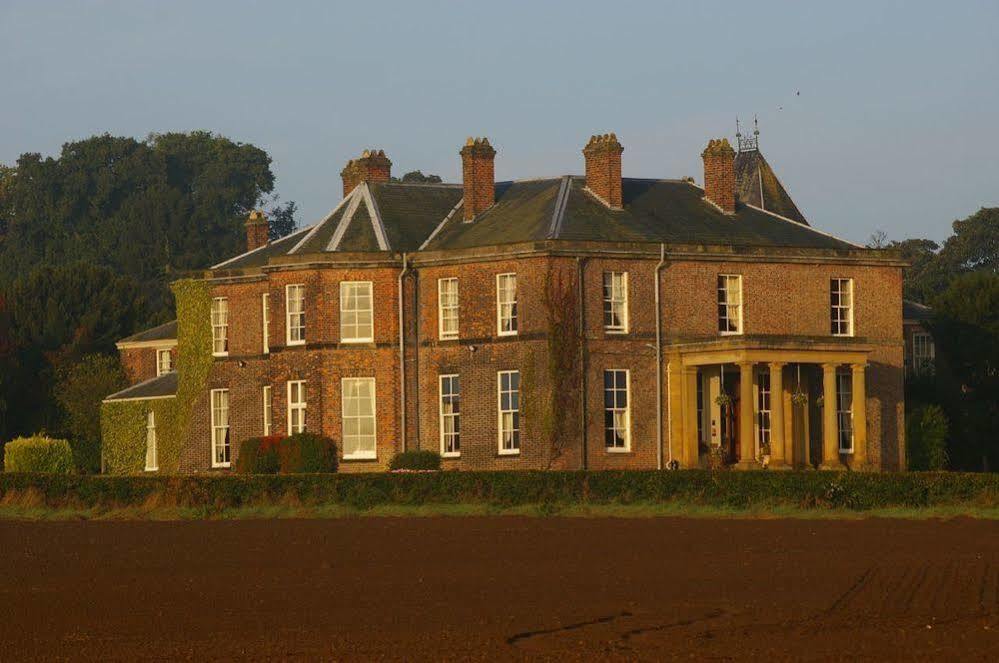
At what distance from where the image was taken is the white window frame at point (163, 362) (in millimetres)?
76312

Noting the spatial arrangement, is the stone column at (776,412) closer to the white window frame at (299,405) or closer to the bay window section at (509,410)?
the bay window section at (509,410)

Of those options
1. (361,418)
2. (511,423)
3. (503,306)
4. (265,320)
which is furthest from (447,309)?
(265,320)

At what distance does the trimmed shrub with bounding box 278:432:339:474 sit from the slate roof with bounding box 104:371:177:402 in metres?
9.43

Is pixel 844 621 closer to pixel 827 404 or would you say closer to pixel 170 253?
pixel 827 404

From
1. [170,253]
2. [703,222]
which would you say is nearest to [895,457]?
[703,222]

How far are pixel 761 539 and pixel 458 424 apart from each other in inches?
816

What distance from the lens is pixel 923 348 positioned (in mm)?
74688

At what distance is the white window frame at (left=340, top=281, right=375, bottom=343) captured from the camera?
5812 cm

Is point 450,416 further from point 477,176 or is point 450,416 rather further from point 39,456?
point 39,456

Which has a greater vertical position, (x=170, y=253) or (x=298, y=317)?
(x=170, y=253)

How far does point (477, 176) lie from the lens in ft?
198

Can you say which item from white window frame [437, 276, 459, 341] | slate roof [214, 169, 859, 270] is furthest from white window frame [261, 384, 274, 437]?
white window frame [437, 276, 459, 341]

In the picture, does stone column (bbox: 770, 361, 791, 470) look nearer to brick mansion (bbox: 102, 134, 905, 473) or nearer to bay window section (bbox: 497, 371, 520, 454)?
brick mansion (bbox: 102, 134, 905, 473)

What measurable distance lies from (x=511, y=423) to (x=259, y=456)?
7.26 meters
